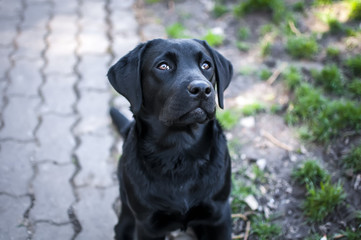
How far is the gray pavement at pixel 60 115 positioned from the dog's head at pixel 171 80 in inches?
42.3

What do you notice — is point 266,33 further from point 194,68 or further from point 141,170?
point 141,170

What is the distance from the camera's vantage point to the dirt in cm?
284

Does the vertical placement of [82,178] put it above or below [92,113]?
below

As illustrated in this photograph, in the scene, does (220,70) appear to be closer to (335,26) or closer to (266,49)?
(266,49)

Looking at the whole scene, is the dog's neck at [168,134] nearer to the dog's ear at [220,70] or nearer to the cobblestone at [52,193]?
the dog's ear at [220,70]

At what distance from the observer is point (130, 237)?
8.76 feet

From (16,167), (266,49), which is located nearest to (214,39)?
(266,49)

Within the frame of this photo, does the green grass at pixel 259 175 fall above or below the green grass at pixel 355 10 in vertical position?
below

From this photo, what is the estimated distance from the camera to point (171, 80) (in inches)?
89.5

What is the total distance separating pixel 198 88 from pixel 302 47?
2364 mm

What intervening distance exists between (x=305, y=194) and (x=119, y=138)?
5.49 ft

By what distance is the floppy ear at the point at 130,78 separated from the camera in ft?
7.59

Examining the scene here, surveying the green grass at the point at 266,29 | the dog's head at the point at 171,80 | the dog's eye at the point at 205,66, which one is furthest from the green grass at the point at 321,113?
the dog's eye at the point at 205,66

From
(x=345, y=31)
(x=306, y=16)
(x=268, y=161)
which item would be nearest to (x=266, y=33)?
(x=306, y=16)
